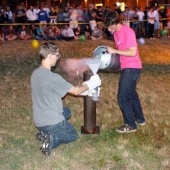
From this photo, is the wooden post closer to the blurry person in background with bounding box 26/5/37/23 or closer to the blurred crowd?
the blurred crowd

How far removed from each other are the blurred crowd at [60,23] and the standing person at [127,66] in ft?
45.3

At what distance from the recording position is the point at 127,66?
665 cm

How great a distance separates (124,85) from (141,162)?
4.27 feet

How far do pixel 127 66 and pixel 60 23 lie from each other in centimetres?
1564

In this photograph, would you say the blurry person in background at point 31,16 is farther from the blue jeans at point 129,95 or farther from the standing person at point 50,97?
the standing person at point 50,97

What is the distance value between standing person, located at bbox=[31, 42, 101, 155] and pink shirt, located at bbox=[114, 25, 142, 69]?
0.75 metres

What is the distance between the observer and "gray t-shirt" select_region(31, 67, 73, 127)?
226 inches

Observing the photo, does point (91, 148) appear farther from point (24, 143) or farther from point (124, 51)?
point (124, 51)

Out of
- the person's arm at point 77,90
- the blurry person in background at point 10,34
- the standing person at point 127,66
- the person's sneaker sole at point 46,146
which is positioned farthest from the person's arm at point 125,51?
the blurry person in background at point 10,34

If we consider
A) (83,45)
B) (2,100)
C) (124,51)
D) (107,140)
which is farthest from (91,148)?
(83,45)

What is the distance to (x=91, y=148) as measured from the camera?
20.6 feet

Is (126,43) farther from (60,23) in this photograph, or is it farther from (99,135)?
(60,23)

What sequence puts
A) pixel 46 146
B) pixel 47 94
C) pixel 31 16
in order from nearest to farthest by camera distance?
pixel 47 94
pixel 46 146
pixel 31 16

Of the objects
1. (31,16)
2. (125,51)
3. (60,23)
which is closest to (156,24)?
(60,23)
